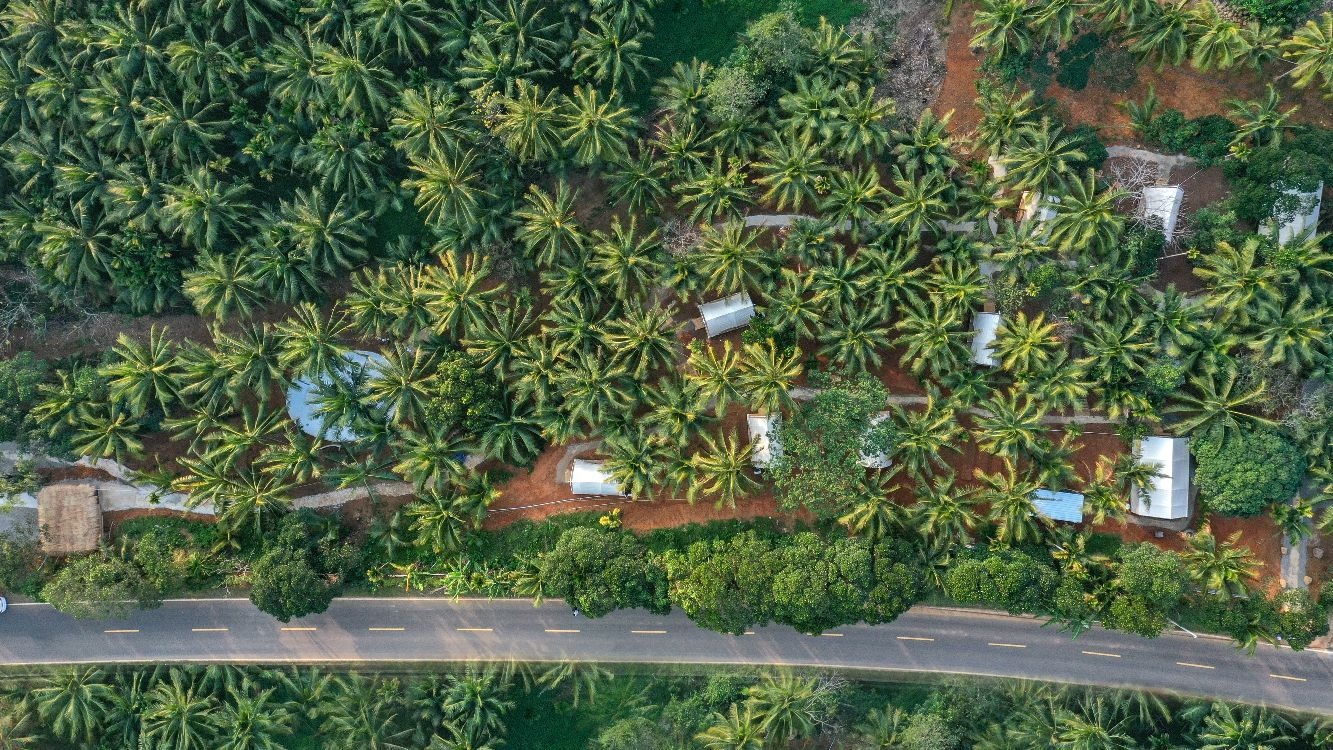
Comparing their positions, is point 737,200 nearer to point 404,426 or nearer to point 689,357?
point 689,357

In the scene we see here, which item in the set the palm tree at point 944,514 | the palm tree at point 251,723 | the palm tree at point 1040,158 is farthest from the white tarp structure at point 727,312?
the palm tree at point 251,723

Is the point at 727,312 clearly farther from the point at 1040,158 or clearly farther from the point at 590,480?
the point at 1040,158

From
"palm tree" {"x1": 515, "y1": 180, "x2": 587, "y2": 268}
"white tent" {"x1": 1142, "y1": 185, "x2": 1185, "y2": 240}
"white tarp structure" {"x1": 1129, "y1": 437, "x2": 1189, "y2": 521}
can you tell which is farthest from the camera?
"white tarp structure" {"x1": 1129, "y1": 437, "x2": 1189, "y2": 521}

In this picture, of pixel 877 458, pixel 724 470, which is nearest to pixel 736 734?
pixel 724 470

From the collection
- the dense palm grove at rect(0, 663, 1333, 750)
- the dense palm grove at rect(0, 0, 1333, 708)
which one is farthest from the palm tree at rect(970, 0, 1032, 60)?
the dense palm grove at rect(0, 663, 1333, 750)

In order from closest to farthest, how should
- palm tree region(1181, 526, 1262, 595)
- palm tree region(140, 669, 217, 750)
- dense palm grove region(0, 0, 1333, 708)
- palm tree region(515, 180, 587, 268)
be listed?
dense palm grove region(0, 0, 1333, 708) < palm tree region(1181, 526, 1262, 595) < palm tree region(515, 180, 587, 268) < palm tree region(140, 669, 217, 750)

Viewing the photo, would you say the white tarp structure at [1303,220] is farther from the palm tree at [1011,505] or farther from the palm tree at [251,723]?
the palm tree at [251,723]

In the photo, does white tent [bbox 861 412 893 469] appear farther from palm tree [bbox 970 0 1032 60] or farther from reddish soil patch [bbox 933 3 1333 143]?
palm tree [bbox 970 0 1032 60]
